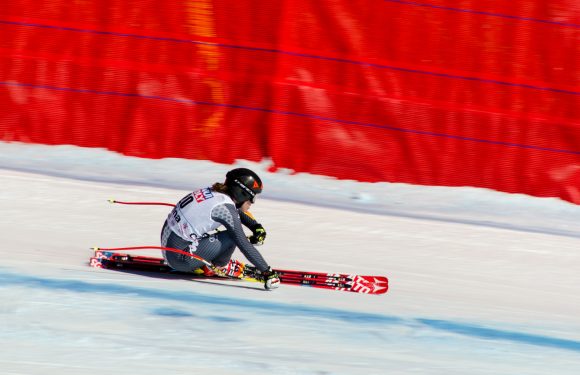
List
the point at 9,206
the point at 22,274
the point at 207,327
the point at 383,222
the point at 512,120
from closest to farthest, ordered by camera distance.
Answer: the point at 207,327 < the point at 22,274 < the point at 9,206 < the point at 383,222 < the point at 512,120

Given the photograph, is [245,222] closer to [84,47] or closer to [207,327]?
[207,327]

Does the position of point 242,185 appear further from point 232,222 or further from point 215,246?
point 215,246

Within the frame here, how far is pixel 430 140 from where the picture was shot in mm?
9906

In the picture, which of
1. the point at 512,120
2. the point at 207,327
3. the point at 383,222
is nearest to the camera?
the point at 207,327

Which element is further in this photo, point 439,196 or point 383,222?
point 439,196

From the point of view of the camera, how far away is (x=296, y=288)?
710cm

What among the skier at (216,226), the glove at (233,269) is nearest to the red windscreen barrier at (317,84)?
the glove at (233,269)

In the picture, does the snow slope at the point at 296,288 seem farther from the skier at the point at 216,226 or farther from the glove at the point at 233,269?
the skier at the point at 216,226

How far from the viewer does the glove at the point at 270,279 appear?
6.83 metres

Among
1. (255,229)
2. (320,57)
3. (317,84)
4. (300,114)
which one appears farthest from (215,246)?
(320,57)

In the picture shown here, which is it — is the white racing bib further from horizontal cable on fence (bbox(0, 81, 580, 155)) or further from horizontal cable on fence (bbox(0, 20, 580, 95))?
horizontal cable on fence (bbox(0, 20, 580, 95))

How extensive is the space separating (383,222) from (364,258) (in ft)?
3.86

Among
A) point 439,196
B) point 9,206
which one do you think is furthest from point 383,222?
point 9,206

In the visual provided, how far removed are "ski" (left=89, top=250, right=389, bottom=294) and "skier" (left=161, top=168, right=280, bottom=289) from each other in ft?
0.89
